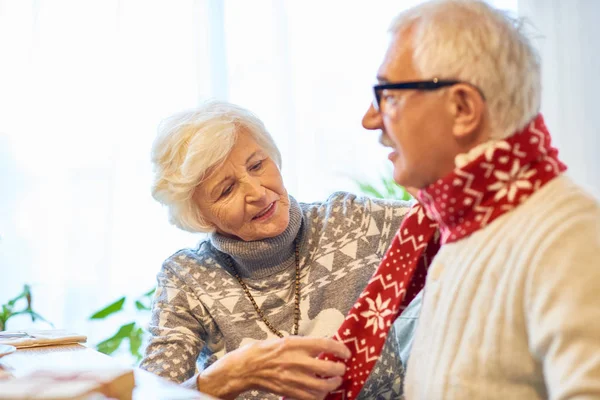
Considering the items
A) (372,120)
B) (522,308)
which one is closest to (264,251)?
(372,120)

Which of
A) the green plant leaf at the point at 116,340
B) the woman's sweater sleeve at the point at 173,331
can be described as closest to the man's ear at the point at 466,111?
the woman's sweater sleeve at the point at 173,331

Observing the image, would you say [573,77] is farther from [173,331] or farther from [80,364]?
[80,364]

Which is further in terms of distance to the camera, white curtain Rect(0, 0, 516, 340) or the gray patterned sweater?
white curtain Rect(0, 0, 516, 340)

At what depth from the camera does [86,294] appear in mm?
3068

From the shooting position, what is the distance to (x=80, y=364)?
1376 mm

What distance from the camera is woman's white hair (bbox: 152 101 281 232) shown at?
183 cm

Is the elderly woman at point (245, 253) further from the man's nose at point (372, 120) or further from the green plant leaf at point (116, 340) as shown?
the green plant leaf at point (116, 340)

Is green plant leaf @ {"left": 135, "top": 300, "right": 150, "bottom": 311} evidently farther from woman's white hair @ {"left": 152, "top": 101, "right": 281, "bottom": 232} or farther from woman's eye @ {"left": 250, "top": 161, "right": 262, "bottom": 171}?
woman's eye @ {"left": 250, "top": 161, "right": 262, "bottom": 171}

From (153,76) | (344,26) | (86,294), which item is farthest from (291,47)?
(86,294)

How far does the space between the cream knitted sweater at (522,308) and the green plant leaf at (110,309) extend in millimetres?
2097

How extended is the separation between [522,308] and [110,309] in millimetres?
2327

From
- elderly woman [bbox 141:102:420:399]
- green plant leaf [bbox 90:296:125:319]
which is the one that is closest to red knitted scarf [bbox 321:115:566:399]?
elderly woman [bbox 141:102:420:399]

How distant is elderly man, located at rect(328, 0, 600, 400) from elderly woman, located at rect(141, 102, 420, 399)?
0.72 metres

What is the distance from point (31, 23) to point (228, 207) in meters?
1.56
